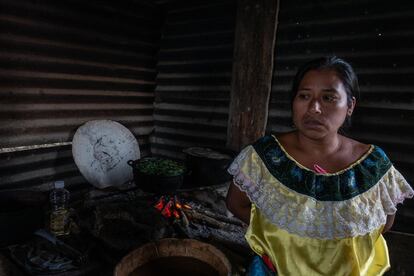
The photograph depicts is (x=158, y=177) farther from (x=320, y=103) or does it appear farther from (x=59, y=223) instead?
(x=320, y=103)

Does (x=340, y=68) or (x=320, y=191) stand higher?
(x=340, y=68)

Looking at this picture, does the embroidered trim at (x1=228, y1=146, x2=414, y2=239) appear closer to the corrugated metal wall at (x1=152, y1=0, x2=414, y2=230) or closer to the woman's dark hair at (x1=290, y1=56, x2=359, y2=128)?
the woman's dark hair at (x1=290, y1=56, x2=359, y2=128)

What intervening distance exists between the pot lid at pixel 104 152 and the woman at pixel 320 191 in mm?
3646

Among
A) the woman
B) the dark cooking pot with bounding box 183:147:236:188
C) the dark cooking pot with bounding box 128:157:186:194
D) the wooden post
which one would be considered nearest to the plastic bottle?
the dark cooking pot with bounding box 128:157:186:194

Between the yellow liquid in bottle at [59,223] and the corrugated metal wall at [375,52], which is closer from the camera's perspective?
the corrugated metal wall at [375,52]

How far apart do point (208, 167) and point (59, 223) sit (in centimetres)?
223

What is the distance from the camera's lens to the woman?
6.83 feet

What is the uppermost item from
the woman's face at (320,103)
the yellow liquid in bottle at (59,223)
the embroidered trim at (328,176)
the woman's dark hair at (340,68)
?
the woman's dark hair at (340,68)

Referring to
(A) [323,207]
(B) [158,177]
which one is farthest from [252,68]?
(A) [323,207]

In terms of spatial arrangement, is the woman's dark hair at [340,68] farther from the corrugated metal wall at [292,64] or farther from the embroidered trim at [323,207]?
the corrugated metal wall at [292,64]

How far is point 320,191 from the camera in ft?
6.97

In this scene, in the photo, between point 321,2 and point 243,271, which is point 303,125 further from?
point 321,2

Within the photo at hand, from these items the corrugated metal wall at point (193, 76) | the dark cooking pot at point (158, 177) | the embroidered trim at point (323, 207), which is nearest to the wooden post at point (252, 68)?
the corrugated metal wall at point (193, 76)

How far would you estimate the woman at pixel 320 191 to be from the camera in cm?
208
